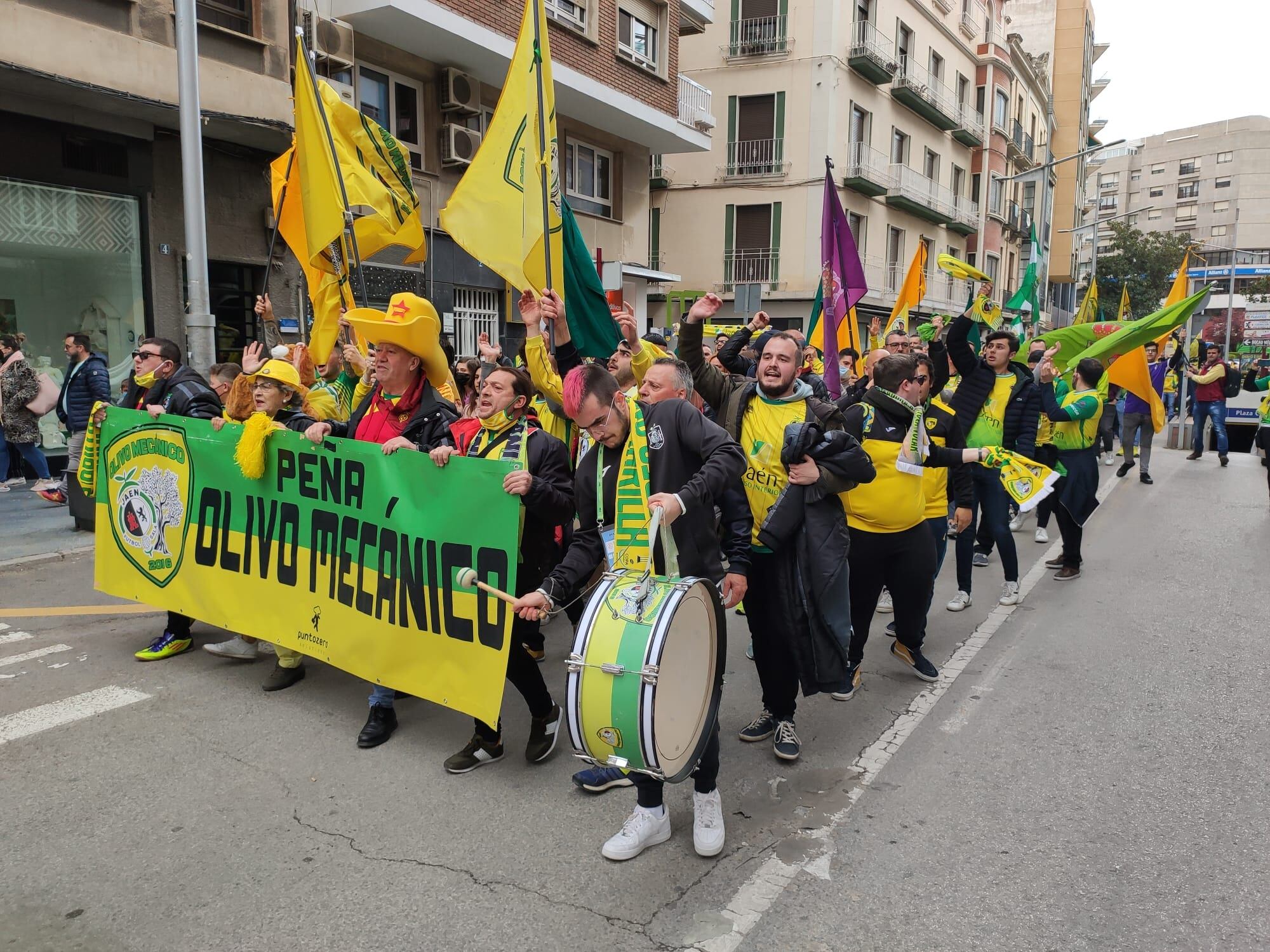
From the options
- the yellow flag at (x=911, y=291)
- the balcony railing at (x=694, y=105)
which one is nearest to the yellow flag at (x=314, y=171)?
the yellow flag at (x=911, y=291)

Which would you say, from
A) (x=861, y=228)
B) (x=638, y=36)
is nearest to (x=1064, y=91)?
(x=861, y=228)

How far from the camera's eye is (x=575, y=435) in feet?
19.5

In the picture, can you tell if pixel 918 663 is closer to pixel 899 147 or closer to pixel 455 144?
pixel 455 144

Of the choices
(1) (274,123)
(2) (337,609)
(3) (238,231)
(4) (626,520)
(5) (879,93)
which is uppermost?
(5) (879,93)

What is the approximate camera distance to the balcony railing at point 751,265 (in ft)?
94.5

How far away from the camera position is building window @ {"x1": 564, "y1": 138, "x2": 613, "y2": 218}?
18.5 metres

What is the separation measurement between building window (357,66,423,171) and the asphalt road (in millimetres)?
10910

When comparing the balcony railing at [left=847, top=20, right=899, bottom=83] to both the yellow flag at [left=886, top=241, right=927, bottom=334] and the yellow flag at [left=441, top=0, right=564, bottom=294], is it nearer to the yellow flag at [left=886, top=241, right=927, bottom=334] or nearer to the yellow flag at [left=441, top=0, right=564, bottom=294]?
the yellow flag at [left=886, top=241, right=927, bottom=334]

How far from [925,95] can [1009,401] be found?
30518 millimetres

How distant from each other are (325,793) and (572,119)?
16.6 meters

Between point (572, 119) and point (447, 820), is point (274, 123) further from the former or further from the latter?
point (447, 820)

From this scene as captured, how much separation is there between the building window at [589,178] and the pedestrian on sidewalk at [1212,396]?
11.7m

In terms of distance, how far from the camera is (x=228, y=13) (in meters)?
11.7

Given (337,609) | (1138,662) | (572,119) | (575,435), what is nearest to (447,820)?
(337,609)
